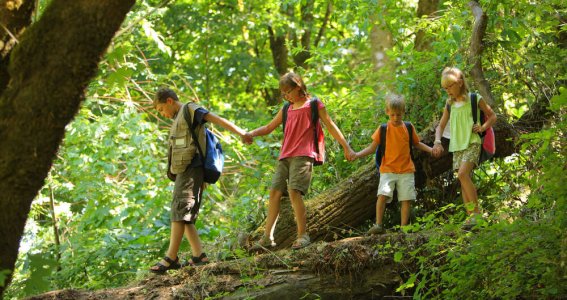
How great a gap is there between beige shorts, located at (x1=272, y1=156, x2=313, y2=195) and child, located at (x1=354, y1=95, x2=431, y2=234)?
2.04 feet

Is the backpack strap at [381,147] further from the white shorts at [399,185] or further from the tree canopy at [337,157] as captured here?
the tree canopy at [337,157]

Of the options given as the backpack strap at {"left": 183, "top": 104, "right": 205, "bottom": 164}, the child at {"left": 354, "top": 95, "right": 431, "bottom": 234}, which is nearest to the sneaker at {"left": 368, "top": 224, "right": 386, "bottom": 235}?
the child at {"left": 354, "top": 95, "right": 431, "bottom": 234}

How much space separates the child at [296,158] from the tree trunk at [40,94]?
135 inches

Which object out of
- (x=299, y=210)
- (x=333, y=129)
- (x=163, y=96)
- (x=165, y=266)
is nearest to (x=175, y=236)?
(x=165, y=266)

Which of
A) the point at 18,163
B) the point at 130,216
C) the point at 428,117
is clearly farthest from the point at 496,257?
the point at 130,216

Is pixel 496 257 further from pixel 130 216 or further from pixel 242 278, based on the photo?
pixel 130 216

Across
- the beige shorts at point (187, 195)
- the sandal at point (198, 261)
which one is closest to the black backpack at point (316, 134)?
the beige shorts at point (187, 195)

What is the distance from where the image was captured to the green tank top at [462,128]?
6398mm

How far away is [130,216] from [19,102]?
23.3ft

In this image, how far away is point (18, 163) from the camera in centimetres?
295

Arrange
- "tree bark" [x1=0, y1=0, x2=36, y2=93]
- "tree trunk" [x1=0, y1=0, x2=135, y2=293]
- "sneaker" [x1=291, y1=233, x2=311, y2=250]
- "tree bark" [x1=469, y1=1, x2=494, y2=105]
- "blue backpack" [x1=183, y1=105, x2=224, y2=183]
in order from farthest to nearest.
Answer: "tree bark" [x1=469, y1=1, x2=494, y2=105] → "blue backpack" [x1=183, y1=105, x2=224, y2=183] → "sneaker" [x1=291, y1=233, x2=311, y2=250] → "tree bark" [x1=0, y1=0, x2=36, y2=93] → "tree trunk" [x1=0, y1=0, x2=135, y2=293]

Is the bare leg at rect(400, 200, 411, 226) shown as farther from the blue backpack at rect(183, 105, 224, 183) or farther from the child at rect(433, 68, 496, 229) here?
the blue backpack at rect(183, 105, 224, 183)

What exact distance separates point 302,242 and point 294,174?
1.99 feet

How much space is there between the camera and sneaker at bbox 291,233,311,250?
6.18m
